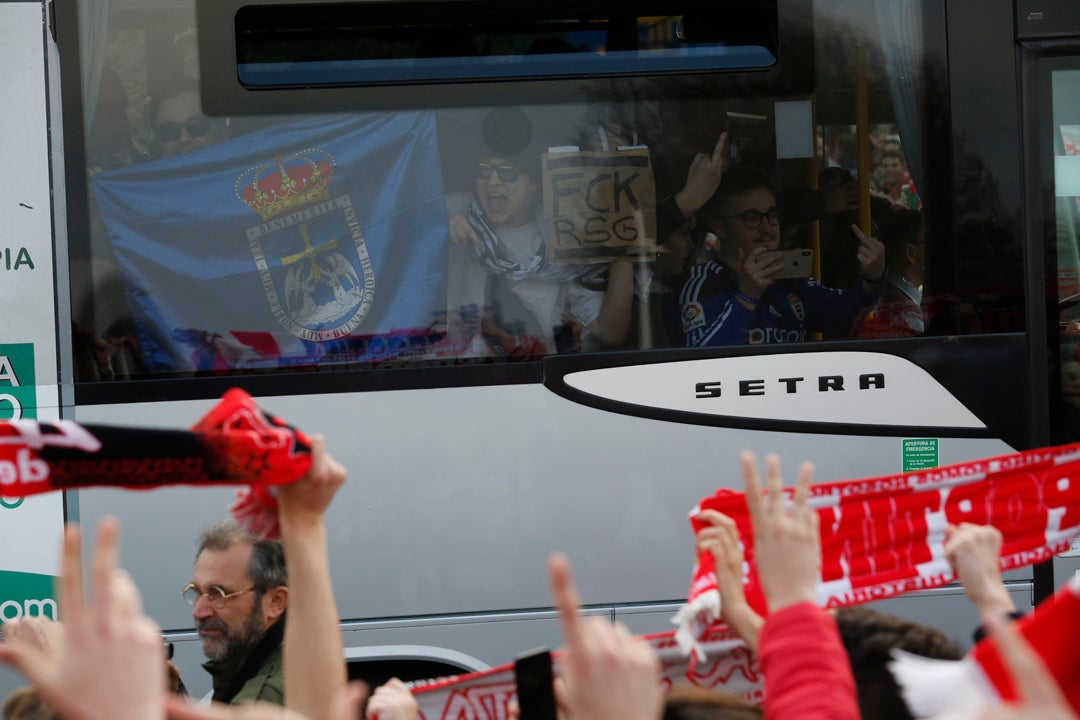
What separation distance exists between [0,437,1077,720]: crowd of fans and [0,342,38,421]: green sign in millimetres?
1021

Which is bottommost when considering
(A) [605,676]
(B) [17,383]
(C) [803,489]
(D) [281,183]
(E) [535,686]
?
(E) [535,686]

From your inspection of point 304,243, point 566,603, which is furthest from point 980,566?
point 304,243

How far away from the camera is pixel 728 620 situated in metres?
2.73

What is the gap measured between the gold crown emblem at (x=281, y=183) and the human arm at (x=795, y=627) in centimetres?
234

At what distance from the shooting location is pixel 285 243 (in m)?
3.88

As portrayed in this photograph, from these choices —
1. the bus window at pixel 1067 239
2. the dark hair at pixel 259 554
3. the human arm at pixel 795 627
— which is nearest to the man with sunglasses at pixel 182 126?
Answer: the dark hair at pixel 259 554

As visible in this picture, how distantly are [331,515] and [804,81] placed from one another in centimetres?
222

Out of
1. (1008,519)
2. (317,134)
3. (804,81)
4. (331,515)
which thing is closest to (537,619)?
(331,515)

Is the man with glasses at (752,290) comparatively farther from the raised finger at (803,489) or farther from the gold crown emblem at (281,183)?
the raised finger at (803,489)

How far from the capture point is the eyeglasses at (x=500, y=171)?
12.9 feet

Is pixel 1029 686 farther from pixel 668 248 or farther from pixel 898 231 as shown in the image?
pixel 898 231

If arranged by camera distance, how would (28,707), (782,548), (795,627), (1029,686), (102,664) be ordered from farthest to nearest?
(28,707) → (782,548) → (795,627) → (102,664) → (1029,686)

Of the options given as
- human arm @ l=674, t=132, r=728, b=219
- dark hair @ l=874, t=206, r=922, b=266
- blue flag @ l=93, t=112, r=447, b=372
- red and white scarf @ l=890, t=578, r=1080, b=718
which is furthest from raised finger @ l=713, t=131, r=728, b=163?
red and white scarf @ l=890, t=578, r=1080, b=718

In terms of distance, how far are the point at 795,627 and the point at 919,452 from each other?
241 centimetres
